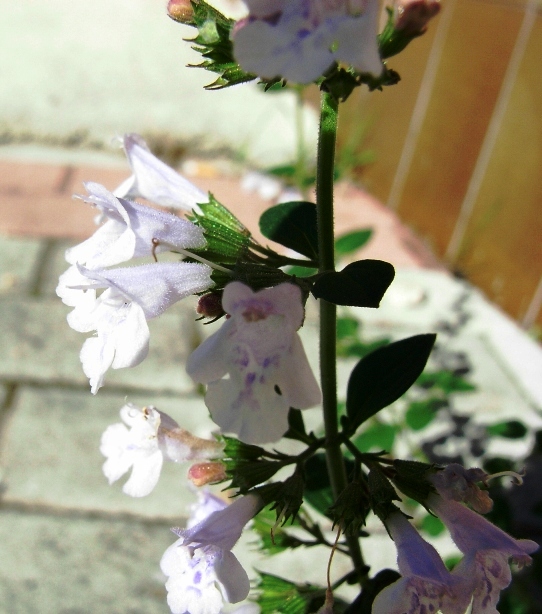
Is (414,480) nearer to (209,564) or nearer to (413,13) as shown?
(209,564)

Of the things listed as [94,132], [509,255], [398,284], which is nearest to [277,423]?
[509,255]

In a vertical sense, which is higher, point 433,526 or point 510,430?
Answer: point 510,430

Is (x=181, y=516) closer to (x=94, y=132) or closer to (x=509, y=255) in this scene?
(x=509, y=255)

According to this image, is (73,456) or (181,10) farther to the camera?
(73,456)

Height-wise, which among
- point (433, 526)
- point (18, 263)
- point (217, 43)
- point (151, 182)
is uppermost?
point (217, 43)

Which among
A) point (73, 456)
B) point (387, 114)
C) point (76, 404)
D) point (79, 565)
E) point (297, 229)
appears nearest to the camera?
point (297, 229)

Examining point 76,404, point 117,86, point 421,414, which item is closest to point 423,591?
point 421,414
